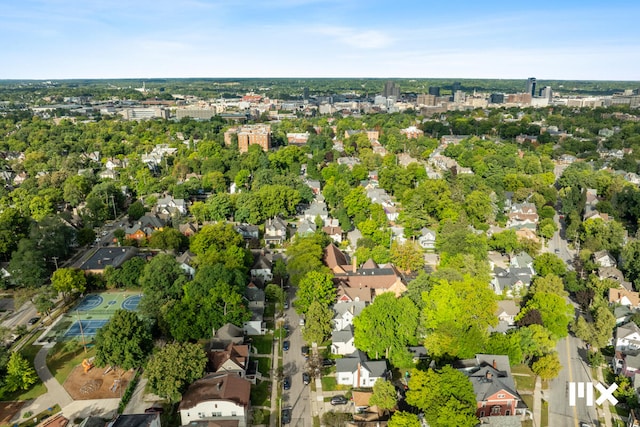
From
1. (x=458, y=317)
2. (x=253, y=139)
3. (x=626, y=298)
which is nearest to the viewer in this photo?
(x=458, y=317)

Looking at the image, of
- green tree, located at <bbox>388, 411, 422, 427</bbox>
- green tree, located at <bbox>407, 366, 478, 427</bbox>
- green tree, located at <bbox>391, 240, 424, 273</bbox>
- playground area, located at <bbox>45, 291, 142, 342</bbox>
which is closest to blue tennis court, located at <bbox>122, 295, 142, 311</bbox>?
playground area, located at <bbox>45, 291, 142, 342</bbox>

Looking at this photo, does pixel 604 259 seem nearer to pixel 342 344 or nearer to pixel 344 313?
pixel 344 313

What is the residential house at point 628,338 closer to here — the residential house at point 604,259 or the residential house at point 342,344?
the residential house at point 604,259

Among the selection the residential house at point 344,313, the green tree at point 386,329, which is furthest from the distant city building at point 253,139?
the green tree at point 386,329

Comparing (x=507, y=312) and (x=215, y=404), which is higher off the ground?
(x=507, y=312)

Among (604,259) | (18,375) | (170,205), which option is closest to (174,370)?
(18,375)

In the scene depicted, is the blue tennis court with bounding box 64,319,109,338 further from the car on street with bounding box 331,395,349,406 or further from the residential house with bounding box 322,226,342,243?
the residential house with bounding box 322,226,342,243
